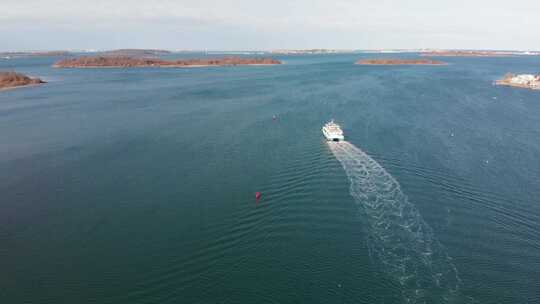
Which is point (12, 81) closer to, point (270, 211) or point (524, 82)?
point (270, 211)

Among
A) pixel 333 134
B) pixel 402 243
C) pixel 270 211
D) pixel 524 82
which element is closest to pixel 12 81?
pixel 333 134

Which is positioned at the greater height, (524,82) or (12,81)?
(524,82)

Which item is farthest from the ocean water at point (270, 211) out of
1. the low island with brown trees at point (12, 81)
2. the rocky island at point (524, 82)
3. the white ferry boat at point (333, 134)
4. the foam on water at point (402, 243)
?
the low island with brown trees at point (12, 81)

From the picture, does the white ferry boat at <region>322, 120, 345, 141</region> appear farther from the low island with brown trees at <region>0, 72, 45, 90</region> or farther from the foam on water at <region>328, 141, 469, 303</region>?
the low island with brown trees at <region>0, 72, 45, 90</region>

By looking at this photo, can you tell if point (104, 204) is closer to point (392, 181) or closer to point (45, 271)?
point (45, 271)

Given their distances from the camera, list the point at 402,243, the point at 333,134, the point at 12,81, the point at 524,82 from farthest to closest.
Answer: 1. the point at 12,81
2. the point at 524,82
3. the point at 333,134
4. the point at 402,243

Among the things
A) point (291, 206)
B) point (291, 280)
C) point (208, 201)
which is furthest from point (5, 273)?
point (291, 206)

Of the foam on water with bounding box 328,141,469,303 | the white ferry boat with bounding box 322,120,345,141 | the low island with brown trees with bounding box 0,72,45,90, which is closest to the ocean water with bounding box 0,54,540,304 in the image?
the foam on water with bounding box 328,141,469,303

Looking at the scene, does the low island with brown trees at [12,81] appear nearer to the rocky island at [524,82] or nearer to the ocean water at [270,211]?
the ocean water at [270,211]
